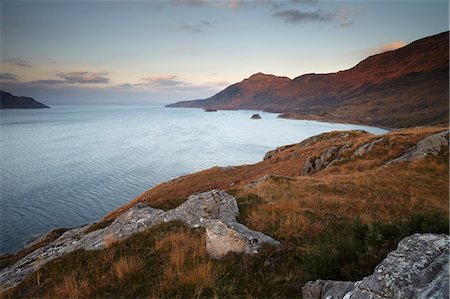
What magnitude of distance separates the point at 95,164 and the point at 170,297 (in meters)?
83.9

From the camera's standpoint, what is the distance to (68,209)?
4744cm

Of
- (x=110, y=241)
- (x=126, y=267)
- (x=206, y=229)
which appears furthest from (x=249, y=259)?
(x=110, y=241)

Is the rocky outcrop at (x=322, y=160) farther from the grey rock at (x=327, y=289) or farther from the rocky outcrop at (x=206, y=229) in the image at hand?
the grey rock at (x=327, y=289)

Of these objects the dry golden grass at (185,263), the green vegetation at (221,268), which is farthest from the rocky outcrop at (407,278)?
the dry golden grass at (185,263)

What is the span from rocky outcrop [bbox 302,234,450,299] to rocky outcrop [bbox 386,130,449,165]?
28.3 meters

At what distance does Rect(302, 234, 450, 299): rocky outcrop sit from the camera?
4.13m

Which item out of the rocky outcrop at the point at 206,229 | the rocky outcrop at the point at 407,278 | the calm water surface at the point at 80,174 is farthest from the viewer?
the calm water surface at the point at 80,174

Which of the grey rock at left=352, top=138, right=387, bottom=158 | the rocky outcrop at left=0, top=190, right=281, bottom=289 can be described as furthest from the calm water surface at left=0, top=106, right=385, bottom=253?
the grey rock at left=352, top=138, right=387, bottom=158

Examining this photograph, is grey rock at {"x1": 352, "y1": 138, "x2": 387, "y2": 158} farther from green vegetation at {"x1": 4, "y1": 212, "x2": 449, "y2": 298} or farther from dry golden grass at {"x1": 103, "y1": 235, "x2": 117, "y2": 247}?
dry golden grass at {"x1": 103, "y1": 235, "x2": 117, "y2": 247}

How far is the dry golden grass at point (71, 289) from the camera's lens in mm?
6789

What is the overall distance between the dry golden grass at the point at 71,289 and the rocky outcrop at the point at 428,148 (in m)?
31.8

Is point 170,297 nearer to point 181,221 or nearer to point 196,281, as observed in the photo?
point 196,281

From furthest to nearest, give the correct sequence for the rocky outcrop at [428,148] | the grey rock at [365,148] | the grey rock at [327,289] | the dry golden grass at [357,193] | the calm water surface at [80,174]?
the calm water surface at [80,174], the grey rock at [365,148], the rocky outcrop at [428,148], the dry golden grass at [357,193], the grey rock at [327,289]

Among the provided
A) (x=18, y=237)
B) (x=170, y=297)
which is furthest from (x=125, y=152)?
(x=170, y=297)
